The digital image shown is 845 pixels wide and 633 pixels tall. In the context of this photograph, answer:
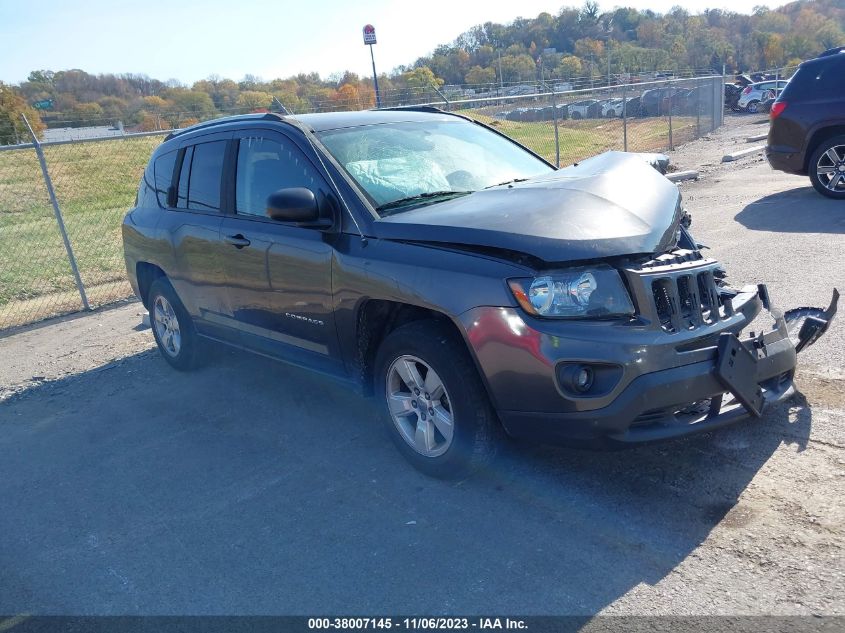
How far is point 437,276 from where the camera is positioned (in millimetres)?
3688

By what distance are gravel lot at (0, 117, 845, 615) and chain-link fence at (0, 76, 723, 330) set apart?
15.2ft

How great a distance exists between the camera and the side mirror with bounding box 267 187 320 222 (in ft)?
13.5

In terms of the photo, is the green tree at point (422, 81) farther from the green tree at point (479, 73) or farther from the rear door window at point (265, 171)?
the rear door window at point (265, 171)

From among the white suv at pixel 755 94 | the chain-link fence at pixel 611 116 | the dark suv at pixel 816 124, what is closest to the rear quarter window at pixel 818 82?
the dark suv at pixel 816 124

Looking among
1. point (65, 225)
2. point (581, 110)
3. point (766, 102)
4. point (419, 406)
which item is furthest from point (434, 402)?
→ point (766, 102)

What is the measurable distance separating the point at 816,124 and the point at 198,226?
332 inches

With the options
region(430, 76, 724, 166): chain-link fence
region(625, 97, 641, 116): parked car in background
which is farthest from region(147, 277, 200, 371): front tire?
region(625, 97, 641, 116): parked car in background

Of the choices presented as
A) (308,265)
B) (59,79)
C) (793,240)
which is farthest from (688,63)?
(308,265)

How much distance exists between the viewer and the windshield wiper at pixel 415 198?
427cm

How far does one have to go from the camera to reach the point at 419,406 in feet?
13.1

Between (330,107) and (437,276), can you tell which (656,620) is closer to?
(437,276)

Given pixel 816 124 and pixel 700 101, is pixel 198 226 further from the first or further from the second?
pixel 700 101

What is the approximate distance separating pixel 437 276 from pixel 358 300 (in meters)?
0.64

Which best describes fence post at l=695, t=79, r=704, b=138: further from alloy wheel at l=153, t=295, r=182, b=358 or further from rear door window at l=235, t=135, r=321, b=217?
rear door window at l=235, t=135, r=321, b=217
